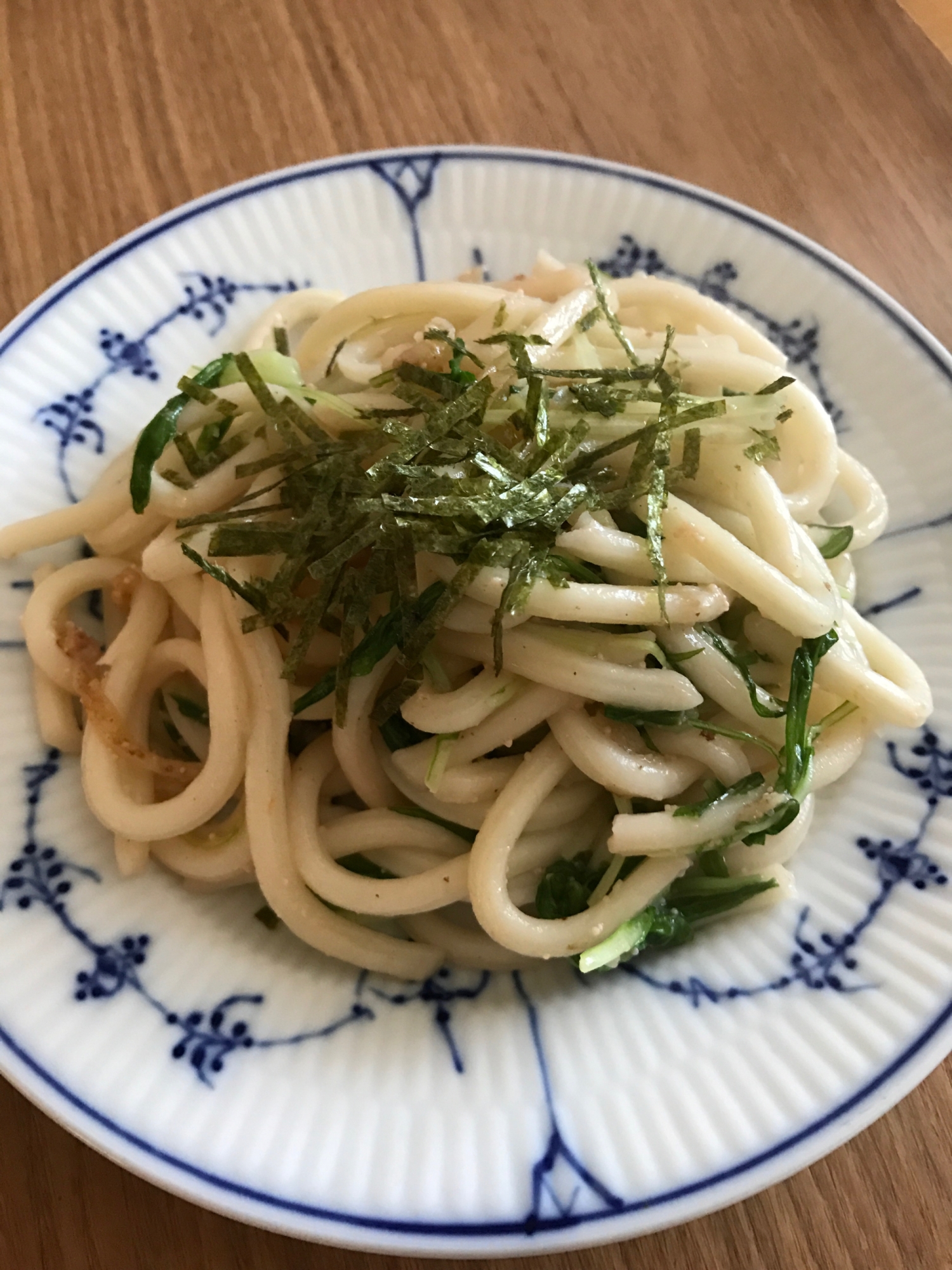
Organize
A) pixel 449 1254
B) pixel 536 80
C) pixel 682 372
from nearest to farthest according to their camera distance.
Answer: pixel 449 1254, pixel 682 372, pixel 536 80

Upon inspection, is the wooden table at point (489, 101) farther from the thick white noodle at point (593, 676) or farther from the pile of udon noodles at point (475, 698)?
the thick white noodle at point (593, 676)

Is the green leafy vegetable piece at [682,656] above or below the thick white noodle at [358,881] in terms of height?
above

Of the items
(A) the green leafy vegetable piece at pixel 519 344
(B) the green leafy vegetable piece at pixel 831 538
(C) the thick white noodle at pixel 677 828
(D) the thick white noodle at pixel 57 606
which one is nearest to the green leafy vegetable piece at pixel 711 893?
(C) the thick white noodle at pixel 677 828

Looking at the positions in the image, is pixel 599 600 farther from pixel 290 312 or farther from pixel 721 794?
pixel 290 312

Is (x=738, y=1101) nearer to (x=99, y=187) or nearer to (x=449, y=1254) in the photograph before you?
(x=449, y=1254)

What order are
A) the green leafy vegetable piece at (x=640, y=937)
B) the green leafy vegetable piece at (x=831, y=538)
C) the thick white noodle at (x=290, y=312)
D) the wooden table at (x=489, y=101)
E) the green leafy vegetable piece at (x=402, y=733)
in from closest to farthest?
1. the green leafy vegetable piece at (x=640, y=937)
2. the green leafy vegetable piece at (x=402, y=733)
3. the green leafy vegetable piece at (x=831, y=538)
4. the thick white noodle at (x=290, y=312)
5. the wooden table at (x=489, y=101)

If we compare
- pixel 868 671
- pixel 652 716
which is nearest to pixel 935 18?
pixel 868 671

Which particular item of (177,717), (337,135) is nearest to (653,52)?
(337,135)
